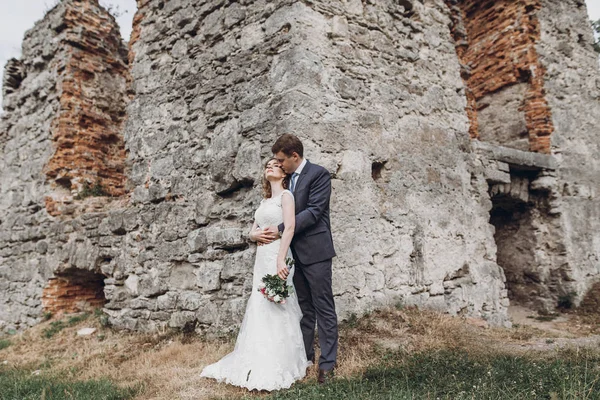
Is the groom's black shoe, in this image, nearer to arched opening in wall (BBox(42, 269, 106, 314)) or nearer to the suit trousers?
the suit trousers

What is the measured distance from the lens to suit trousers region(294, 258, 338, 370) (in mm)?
3156

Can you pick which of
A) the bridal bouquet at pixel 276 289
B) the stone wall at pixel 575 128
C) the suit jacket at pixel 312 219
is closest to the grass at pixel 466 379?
the bridal bouquet at pixel 276 289

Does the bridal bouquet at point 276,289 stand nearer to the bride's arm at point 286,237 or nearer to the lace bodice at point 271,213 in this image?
the bride's arm at point 286,237

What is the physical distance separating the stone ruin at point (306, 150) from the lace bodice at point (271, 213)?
94 cm

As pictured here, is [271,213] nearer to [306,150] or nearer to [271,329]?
[271,329]

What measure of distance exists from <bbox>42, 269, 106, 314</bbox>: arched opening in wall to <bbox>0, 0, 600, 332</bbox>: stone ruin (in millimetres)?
29

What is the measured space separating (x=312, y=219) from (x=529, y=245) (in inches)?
215

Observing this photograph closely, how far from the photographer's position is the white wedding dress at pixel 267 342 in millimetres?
3098

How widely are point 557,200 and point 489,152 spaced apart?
1849 millimetres

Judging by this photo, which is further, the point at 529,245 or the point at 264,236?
the point at 529,245

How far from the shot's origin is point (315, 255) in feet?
10.6

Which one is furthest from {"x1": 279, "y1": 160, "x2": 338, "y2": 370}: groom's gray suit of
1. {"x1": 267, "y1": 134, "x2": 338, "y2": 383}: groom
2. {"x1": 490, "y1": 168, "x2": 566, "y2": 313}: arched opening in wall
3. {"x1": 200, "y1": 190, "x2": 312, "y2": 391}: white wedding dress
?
{"x1": 490, "y1": 168, "x2": 566, "y2": 313}: arched opening in wall

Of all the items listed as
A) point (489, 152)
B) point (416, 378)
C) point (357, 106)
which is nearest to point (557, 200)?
point (489, 152)

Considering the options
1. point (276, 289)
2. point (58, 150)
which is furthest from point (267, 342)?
point (58, 150)
